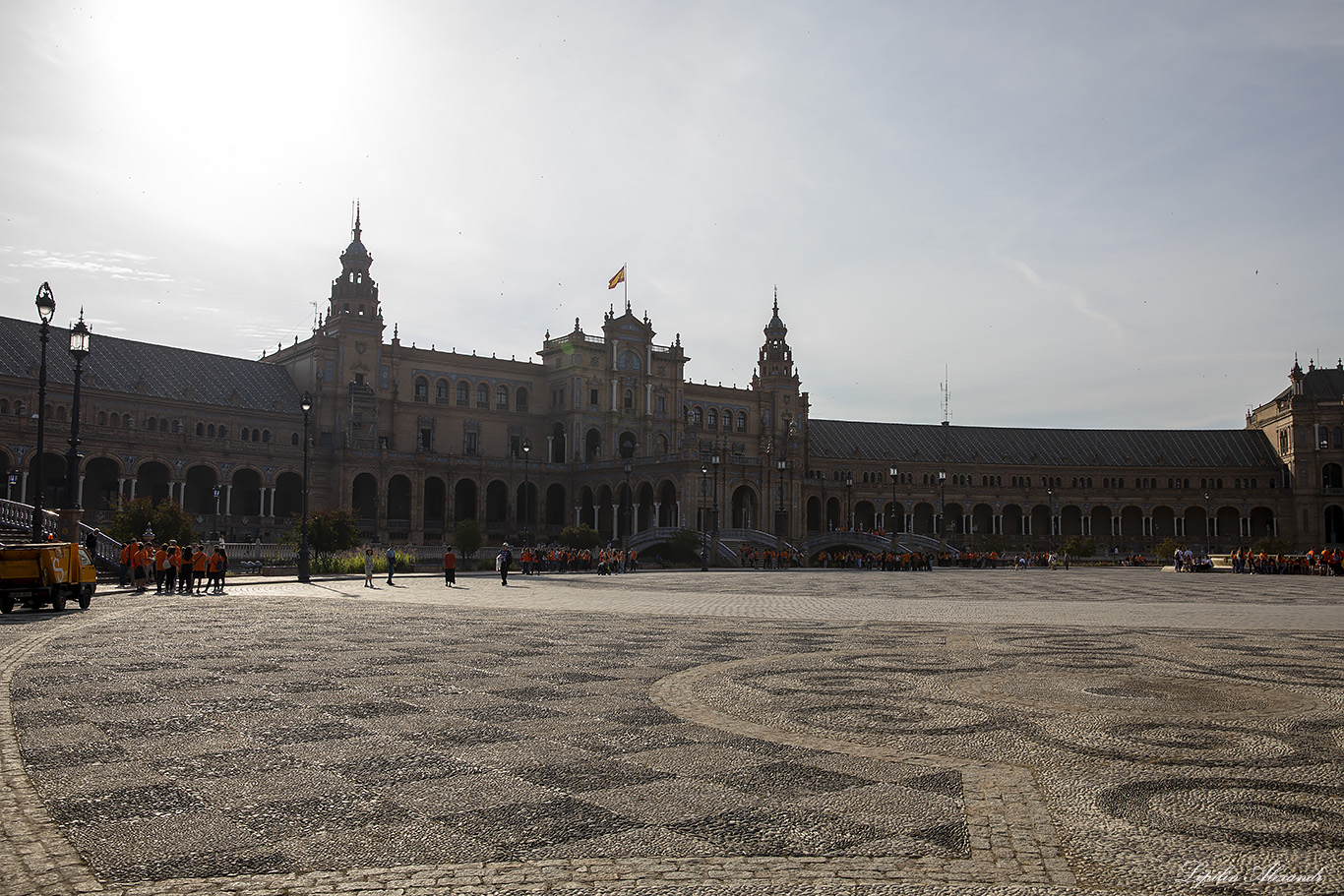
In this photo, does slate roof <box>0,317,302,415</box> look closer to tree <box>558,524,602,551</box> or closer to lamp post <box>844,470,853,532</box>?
tree <box>558,524,602,551</box>

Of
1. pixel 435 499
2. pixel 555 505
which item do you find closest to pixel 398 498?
pixel 435 499

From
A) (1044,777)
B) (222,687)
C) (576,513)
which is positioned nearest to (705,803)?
(1044,777)

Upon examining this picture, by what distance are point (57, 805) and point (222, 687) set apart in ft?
17.5

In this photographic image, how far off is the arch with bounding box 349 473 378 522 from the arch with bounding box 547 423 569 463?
714 inches

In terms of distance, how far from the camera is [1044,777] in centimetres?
834

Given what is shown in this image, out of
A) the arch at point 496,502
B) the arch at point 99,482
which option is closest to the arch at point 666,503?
the arch at point 496,502

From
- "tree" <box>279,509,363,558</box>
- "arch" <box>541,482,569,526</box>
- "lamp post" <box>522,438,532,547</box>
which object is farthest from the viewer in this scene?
"arch" <box>541,482,569,526</box>

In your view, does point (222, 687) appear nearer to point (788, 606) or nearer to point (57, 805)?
point (57, 805)

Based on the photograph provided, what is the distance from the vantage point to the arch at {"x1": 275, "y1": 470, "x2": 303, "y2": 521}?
83625mm

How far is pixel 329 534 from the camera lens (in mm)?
53969

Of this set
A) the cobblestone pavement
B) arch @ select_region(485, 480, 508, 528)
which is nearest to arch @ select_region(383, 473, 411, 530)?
arch @ select_region(485, 480, 508, 528)

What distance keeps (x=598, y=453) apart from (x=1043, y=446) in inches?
2268

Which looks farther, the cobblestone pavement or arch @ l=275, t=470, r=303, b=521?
arch @ l=275, t=470, r=303, b=521

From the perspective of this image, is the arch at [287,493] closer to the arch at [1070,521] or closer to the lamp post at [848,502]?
the lamp post at [848,502]
